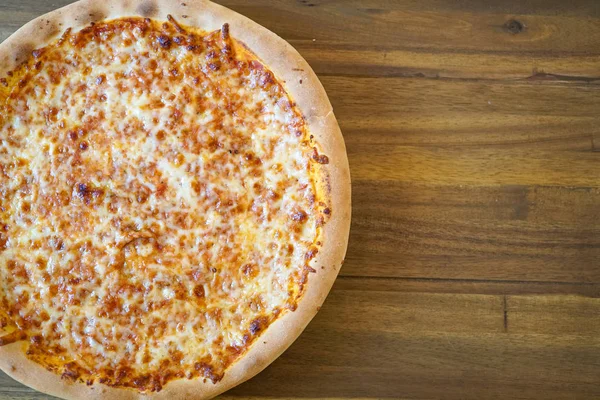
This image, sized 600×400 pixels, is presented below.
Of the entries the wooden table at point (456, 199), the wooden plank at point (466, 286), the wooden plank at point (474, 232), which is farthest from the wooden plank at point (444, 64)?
the wooden plank at point (466, 286)

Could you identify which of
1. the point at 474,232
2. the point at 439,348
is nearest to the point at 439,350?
the point at 439,348

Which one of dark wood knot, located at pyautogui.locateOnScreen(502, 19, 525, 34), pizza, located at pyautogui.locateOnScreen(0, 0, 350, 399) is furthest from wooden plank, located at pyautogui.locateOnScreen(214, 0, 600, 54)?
pizza, located at pyautogui.locateOnScreen(0, 0, 350, 399)

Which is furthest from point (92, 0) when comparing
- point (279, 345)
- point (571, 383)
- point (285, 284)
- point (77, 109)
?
point (571, 383)

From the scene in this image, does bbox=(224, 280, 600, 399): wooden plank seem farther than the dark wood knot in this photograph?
No

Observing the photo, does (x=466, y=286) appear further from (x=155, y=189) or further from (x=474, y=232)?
(x=155, y=189)

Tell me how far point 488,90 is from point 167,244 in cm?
184

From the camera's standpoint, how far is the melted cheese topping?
268 cm

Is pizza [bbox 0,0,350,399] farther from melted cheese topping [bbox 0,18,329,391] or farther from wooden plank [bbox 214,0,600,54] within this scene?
wooden plank [bbox 214,0,600,54]

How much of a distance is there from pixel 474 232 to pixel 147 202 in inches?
65.6

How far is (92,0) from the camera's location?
2.69 metres

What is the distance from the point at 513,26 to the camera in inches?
122

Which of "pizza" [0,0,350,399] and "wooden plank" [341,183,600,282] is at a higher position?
"pizza" [0,0,350,399]

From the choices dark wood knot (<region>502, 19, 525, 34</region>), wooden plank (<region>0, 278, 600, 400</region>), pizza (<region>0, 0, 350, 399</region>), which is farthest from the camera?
dark wood knot (<region>502, 19, 525, 34</region>)

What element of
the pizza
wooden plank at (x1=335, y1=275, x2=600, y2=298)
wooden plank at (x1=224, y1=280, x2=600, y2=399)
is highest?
the pizza
